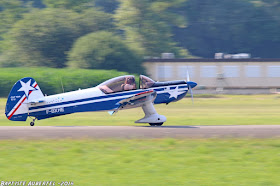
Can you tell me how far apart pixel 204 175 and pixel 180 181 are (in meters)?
0.88

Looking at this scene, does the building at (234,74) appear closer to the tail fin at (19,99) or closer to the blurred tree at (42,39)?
the blurred tree at (42,39)

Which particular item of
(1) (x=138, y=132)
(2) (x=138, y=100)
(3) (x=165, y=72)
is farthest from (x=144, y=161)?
(3) (x=165, y=72)

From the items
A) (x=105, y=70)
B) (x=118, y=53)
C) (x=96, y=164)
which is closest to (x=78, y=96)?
(x=96, y=164)

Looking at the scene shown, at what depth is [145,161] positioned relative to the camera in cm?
1303

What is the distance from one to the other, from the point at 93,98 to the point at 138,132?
3.18 metres

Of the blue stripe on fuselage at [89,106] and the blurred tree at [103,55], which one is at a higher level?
the blurred tree at [103,55]

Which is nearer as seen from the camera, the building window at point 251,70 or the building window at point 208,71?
the building window at point 208,71

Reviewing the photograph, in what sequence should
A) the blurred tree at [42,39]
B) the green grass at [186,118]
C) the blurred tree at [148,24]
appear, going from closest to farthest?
1. the green grass at [186,118]
2. the blurred tree at [42,39]
3. the blurred tree at [148,24]

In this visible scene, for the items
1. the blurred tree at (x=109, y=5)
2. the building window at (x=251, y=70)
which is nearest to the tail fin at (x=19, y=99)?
the building window at (x=251, y=70)

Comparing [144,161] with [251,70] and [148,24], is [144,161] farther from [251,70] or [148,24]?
[148,24]

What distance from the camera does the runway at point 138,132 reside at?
54.6ft

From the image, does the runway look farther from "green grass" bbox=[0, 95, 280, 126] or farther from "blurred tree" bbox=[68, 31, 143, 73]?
"blurred tree" bbox=[68, 31, 143, 73]

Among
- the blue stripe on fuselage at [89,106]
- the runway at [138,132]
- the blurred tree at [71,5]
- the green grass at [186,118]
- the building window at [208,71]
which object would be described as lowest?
the green grass at [186,118]

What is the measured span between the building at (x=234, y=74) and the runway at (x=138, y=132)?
36.1 meters
